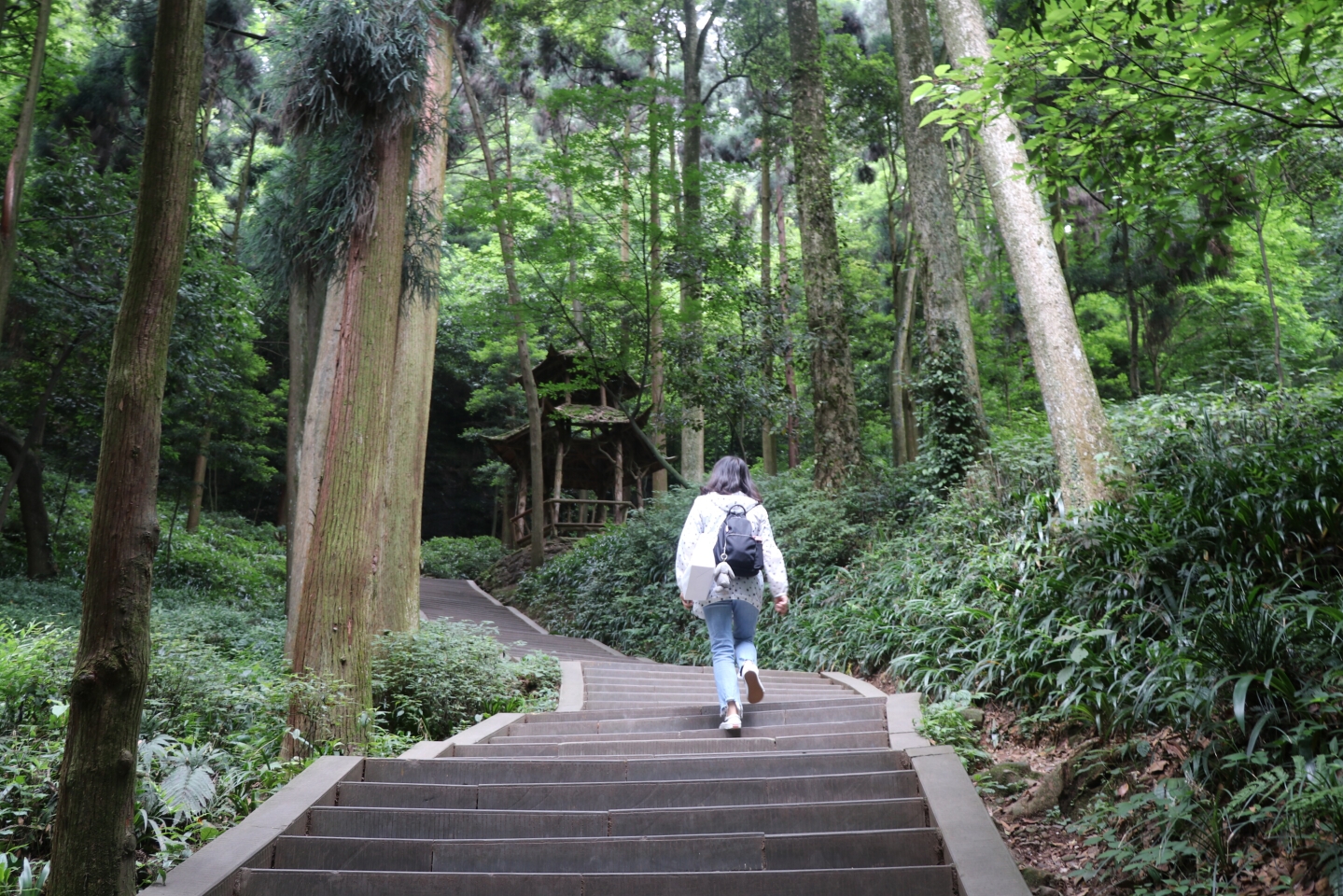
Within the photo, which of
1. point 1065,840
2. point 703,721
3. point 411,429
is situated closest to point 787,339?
point 411,429

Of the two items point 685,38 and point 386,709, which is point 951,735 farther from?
point 685,38

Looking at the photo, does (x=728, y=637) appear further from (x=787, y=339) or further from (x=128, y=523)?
(x=787, y=339)

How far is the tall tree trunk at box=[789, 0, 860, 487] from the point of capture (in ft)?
44.0

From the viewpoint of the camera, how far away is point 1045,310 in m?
8.19

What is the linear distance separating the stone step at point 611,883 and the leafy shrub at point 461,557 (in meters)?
21.6

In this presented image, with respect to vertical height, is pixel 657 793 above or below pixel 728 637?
below

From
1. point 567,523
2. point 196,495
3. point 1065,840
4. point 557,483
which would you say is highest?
point 557,483

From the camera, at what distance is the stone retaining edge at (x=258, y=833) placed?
3.11 meters

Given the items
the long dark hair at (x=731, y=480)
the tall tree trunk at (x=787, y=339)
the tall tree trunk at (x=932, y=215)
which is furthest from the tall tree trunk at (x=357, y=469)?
the tall tree trunk at (x=787, y=339)

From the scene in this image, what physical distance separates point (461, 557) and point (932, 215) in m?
18.5

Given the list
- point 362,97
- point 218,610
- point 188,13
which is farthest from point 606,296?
point 188,13

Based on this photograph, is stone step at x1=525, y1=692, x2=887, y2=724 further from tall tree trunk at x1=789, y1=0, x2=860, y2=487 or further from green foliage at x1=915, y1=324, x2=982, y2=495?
tall tree trunk at x1=789, y1=0, x2=860, y2=487

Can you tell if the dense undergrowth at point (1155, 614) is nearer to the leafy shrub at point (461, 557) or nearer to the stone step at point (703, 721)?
the stone step at point (703, 721)

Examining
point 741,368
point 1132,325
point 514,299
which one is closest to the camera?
point 1132,325
